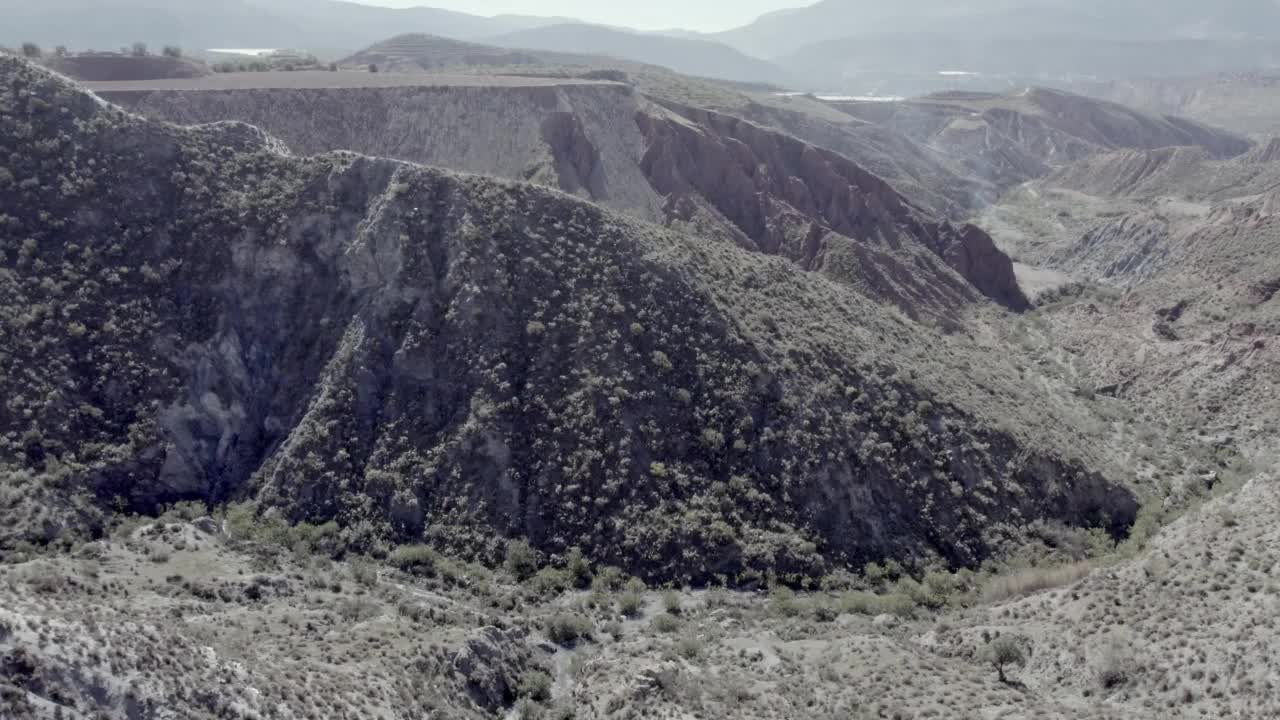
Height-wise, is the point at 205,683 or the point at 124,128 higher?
the point at 124,128

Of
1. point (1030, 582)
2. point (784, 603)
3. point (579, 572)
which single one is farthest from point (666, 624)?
point (1030, 582)

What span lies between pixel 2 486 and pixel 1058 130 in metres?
193

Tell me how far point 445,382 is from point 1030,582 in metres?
30.1

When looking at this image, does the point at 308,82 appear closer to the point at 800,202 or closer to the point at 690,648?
the point at 800,202

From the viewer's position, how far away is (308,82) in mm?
82750

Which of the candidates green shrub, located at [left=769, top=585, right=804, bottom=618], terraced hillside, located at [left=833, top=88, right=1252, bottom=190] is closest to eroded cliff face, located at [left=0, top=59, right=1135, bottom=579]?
green shrub, located at [left=769, top=585, right=804, bottom=618]

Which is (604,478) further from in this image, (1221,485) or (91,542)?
(1221,485)

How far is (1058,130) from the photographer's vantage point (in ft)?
625

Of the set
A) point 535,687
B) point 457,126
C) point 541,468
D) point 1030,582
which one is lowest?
point 535,687

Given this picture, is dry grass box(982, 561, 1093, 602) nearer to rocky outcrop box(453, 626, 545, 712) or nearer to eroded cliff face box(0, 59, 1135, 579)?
eroded cliff face box(0, 59, 1135, 579)

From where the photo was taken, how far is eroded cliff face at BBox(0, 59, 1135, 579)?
4606cm

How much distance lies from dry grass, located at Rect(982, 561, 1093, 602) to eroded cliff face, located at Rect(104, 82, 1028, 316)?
120 feet

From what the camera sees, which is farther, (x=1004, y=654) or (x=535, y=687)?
(x=535, y=687)

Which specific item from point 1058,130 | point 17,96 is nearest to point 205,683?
point 17,96
